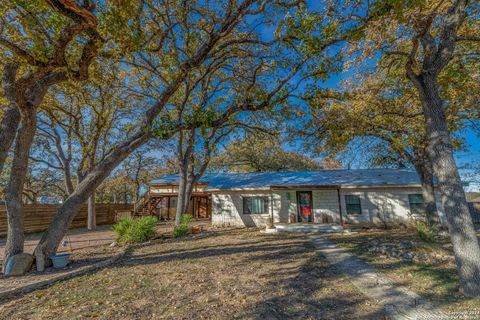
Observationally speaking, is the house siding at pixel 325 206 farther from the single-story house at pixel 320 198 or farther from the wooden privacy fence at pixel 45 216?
the wooden privacy fence at pixel 45 216

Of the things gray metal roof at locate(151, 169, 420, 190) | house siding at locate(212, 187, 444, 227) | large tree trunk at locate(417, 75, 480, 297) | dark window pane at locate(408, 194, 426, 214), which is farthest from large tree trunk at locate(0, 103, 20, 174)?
dark window pane at locate(408, 194, 426, 214)

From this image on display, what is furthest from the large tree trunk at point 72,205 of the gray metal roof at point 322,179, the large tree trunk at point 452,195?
the gray metal roof at point 322,179

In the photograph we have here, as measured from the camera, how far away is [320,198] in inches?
583

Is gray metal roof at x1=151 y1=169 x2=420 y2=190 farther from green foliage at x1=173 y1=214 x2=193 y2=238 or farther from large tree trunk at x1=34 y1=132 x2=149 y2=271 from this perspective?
large tree trunk at x1=34 y1=132 x2=149 y2=271

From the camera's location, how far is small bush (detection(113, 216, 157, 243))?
9680 millimetres

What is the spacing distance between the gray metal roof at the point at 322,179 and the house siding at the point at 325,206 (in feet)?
1.66

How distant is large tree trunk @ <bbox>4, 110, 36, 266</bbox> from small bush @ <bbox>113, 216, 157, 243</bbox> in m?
3.88

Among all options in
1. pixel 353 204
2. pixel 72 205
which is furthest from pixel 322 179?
pixel 72 205

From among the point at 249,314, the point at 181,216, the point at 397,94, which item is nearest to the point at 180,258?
the point at 249,314

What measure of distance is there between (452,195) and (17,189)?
10.4 m

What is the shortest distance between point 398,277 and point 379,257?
190 cm

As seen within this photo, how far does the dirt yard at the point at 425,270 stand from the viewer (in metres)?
3.94

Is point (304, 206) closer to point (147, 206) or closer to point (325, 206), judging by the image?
point (325, 206)

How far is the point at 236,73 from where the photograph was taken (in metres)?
9.85
